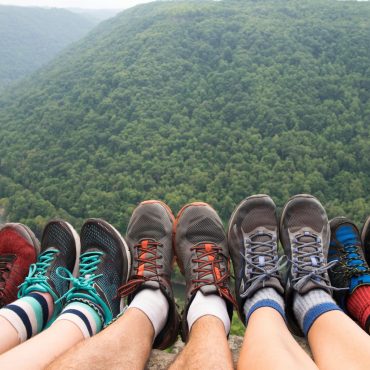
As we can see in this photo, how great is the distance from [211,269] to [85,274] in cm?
83

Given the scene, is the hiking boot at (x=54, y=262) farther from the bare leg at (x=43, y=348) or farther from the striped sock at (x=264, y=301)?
the striped sock at (x=264, y=301)

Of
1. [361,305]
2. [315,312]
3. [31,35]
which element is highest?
[31,35]

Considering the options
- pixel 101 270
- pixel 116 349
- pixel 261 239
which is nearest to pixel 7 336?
pixel 116 349

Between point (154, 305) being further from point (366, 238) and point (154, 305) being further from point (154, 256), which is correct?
point (366, 238)

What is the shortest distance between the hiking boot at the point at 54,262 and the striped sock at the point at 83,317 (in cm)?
24

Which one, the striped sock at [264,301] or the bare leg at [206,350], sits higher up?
the bare leg at [206,350]

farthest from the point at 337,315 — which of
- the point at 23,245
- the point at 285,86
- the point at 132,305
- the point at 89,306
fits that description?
the point at 285,86

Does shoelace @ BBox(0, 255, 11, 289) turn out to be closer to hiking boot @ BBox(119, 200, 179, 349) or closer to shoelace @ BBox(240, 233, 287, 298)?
hiking boot @ BBox(119, 200, 179, 349)

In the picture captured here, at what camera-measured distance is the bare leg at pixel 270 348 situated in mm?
1504

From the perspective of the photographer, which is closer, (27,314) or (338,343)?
(338,343)

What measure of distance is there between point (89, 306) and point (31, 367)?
62 cm

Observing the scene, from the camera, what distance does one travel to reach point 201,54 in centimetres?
7256

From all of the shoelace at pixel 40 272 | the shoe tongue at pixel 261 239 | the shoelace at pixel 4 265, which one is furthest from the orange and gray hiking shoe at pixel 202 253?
the shoelace at pixel 4 265

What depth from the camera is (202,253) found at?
271 cm
